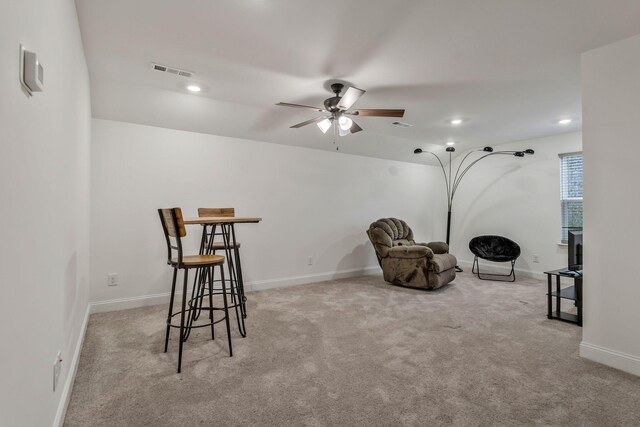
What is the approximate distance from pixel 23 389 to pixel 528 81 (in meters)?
3.98

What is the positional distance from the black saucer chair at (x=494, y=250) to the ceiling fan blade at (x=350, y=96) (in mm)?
A: 3765

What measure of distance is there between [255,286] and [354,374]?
2490 millimetres

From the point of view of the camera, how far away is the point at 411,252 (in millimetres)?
4367

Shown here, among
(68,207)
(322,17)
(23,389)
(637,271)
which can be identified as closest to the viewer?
(23,389)

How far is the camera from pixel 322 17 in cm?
199

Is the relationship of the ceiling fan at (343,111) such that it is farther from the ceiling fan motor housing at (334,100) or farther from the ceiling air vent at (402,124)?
the ceiling air vent at (402,124)

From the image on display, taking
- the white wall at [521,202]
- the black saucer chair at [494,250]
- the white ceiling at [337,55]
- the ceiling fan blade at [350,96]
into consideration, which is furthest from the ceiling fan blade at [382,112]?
the white wall at [521,202]

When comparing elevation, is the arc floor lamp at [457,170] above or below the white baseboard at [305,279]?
above

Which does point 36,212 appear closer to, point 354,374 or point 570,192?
point 354,374

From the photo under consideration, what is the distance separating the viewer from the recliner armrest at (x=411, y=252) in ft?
14.0

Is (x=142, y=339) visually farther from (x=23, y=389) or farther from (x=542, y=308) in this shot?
(x=542, y=308)

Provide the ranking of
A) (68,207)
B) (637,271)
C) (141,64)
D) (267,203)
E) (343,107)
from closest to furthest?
(68,207), (637,271), (141,64), (343,107), (267,203)

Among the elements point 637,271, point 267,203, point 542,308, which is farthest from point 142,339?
point 542,308

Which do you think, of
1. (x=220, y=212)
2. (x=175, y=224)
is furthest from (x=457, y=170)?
(x=175, y=224)
